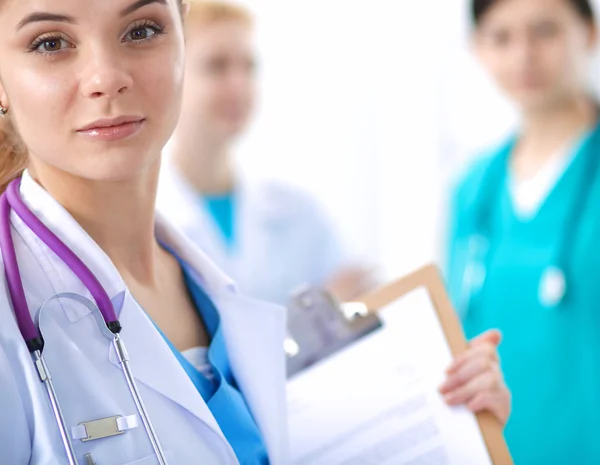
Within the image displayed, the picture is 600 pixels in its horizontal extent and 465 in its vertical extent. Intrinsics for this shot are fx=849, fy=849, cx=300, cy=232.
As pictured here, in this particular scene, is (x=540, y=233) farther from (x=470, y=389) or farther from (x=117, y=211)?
(x=117, y=211)

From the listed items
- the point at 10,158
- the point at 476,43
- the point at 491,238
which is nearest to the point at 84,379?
the point at 10,158

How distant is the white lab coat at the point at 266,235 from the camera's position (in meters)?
2.11

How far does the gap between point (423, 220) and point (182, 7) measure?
8.52 ft

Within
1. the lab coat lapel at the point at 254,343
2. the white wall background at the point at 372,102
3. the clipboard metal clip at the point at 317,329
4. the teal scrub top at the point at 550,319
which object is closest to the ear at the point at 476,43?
the teal scrub top at the point at 550,319

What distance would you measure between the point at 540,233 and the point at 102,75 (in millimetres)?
1355

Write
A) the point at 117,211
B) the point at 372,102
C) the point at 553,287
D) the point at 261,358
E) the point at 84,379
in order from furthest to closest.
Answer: the point at 372,102 < the point at 553,287 < the point at 261,358 < the point at 117,211 < the point at 84,379

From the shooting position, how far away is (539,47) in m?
A: 2.07

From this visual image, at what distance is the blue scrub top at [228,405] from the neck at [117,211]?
0.37ft

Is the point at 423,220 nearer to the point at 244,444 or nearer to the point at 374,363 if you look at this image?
the point at 374,363

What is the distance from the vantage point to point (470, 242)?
6.93ft

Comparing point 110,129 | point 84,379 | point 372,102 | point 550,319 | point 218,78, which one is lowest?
point 84,379

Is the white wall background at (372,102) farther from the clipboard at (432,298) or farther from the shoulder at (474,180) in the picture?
the clipboard at (432,298)

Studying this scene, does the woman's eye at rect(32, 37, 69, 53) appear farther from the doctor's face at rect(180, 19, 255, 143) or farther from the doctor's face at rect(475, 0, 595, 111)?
the doctor's face at rect(475, 0, 595, 111)

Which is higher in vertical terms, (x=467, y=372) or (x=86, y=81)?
(x=86, y=81)
